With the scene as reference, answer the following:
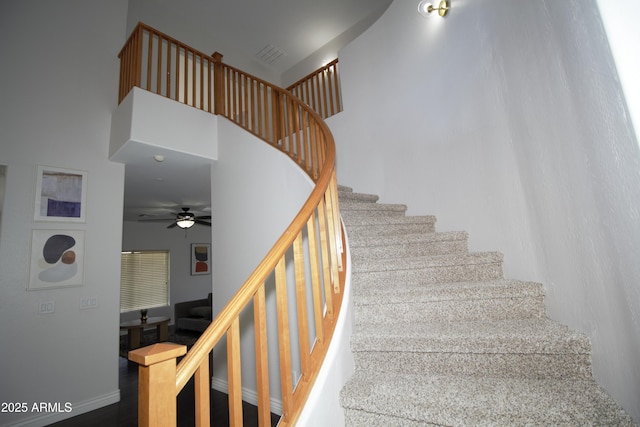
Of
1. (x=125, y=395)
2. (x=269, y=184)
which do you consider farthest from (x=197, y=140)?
(x=125, y=395)

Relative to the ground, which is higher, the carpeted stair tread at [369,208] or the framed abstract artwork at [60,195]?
the framed abstract artwork at [60,195]

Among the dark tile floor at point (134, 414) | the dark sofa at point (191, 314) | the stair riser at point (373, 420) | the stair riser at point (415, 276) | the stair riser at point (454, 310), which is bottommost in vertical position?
the dark tile floor at point (134, 414)

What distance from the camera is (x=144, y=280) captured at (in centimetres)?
753

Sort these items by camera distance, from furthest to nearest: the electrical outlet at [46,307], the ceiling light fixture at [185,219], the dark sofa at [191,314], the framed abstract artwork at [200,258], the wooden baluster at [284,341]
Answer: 1. the framed abstract artwork at [200,258]
2. the dark sofa at [191,314]
3. the ceiling light fixture at [185,219]
4. the electrical outlet at [46,307]
5. the wooden baluster at [284,341]

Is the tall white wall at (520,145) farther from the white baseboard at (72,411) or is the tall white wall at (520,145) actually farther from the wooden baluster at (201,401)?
the white baseboard at (72,411)

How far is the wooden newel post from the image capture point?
78 cm

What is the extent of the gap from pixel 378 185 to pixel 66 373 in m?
3.73

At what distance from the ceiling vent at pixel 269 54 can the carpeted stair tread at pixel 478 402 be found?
6.19 metres

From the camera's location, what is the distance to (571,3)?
120cm

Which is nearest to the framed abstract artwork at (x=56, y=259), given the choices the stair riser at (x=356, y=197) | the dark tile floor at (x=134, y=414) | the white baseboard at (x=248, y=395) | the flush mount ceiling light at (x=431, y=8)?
the dark tile floor at (x=134, y=414)

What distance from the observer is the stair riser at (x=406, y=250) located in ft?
7.29

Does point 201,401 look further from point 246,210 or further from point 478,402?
point 246,210

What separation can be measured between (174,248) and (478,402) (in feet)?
27.7

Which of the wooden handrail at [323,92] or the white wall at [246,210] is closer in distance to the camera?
the white wall at [246,210]
